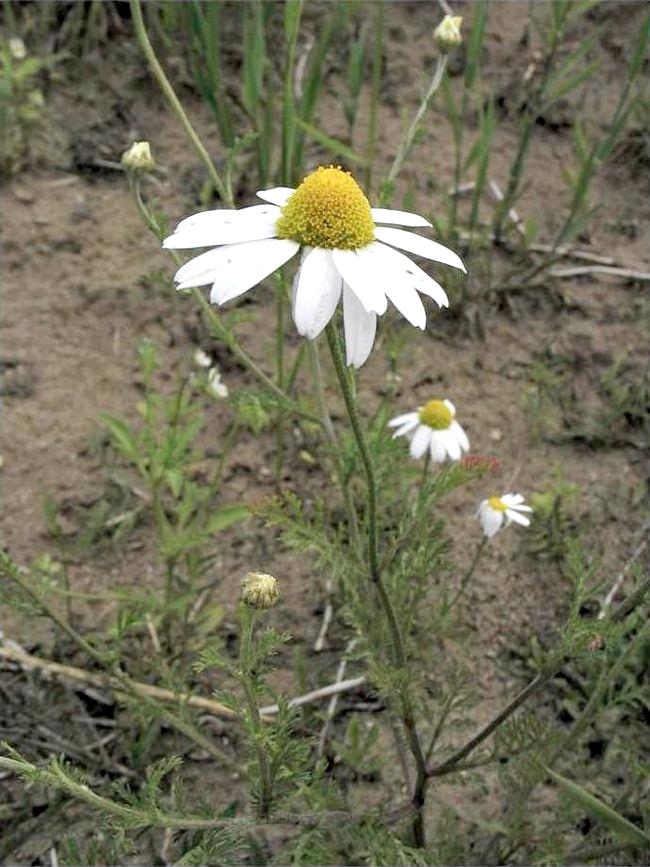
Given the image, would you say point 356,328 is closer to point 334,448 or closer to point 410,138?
point 334,448

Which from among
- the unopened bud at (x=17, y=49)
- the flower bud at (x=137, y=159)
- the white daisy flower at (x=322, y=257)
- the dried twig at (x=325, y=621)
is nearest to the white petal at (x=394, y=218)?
the white daisy flower at (x=322, y=257)

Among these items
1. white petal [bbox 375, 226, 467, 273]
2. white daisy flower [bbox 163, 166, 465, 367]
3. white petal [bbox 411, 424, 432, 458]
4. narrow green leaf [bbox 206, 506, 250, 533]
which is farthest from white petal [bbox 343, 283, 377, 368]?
narrow green leaf [bbox 206, 506, 250, 533]

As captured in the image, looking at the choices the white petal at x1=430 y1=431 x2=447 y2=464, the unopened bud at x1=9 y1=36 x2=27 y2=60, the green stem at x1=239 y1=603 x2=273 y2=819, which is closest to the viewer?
the green stem at x1=239 y1=603 x2=273 y2=819

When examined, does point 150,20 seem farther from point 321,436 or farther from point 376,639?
point 376,639

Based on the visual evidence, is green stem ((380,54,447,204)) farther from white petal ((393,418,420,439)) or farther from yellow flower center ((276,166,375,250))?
white petal ((393,418,420,439))

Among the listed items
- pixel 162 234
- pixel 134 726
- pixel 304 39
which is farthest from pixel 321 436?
pixel 304 39

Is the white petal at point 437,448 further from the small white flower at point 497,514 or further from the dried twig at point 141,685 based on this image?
the dried twig at point 141,685
